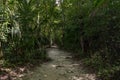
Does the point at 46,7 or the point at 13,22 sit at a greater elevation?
the point at 46,7

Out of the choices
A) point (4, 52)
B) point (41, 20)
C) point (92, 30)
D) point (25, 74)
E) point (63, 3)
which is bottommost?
point (25, 74)

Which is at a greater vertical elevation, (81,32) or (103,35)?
(81,32)

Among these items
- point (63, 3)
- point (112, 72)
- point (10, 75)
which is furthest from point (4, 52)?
point (63, 3)

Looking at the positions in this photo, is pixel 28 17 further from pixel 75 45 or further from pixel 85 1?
pixel 75 45

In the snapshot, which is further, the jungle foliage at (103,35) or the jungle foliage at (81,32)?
the jungle foliage at (81,32)

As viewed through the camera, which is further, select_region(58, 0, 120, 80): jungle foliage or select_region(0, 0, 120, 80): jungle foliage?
select_region(0, 0, 120, 80): jungle foliage

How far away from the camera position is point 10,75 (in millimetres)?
8281

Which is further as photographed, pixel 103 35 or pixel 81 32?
pixel 81 32

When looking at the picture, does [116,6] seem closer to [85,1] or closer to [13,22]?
[85,1]

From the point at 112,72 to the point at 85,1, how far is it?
8.29 metres

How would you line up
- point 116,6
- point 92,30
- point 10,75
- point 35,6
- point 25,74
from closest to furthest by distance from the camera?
point 10,75 < point 25,74 < point 116,6 < point 92,30 < point 35,6

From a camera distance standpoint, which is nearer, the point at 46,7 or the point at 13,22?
the point at 13,22

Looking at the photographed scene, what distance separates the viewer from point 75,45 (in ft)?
59.2

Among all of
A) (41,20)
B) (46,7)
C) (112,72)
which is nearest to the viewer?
Result: (112,72)
